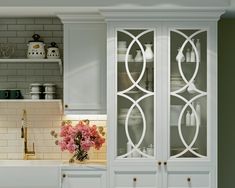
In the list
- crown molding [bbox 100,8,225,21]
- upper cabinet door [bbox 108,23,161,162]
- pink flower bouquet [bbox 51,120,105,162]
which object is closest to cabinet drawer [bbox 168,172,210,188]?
upper cabinet door [bbox 108,23,161,162]

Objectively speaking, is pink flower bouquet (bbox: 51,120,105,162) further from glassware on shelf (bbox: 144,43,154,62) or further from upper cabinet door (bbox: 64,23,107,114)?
glassware on shelf (bbox: 144,43,154,62)

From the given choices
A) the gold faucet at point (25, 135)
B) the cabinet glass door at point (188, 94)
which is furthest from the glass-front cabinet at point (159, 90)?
the gold faucet at point (25, 135)

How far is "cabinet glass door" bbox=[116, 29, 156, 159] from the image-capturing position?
191 inches

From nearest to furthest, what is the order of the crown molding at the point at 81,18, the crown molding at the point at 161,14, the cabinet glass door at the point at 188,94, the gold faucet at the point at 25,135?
the crown molding at the point at 161,14 → the cabinet glass door at the point at 188,94 → the crown molding at the point at 81,18 → the gold faucet at the point at 25,135

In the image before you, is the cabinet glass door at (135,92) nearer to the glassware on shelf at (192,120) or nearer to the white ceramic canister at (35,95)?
the glassware on shelf at (192,120)

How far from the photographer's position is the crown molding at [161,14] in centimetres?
475

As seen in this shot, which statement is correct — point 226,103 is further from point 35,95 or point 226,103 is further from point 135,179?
point 35,95

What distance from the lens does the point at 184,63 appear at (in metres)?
4.88

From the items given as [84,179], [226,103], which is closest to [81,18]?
[84,179]

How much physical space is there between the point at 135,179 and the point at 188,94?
2.79 ft

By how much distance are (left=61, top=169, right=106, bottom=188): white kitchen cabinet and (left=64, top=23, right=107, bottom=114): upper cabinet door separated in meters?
0.55

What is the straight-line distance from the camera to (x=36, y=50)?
17.1 feet

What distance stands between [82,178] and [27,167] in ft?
1.55

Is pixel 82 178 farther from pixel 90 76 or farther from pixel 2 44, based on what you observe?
pixel 2 44
